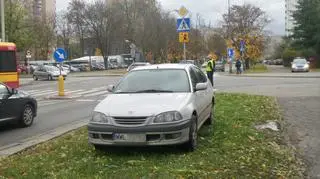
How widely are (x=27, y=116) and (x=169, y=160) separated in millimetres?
6396

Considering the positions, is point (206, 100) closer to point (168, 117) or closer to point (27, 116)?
point (168, 117)

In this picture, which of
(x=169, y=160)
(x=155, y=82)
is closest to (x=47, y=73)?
(x=155, y=82)

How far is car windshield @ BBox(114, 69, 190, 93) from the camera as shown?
29.3ft

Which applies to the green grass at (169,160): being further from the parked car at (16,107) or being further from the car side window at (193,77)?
the parked car at (16,107)

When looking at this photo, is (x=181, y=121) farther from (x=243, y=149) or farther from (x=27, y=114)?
(x=27, y=114)

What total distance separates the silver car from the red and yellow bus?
51.1ft

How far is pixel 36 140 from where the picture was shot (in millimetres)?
10320

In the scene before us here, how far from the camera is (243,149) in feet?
27.3

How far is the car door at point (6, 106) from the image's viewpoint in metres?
11.7

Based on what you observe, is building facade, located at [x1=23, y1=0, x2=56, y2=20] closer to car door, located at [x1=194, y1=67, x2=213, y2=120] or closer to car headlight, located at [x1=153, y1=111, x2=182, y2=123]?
car door, located at [x1=194, y1=67, x2=213, y2=120]

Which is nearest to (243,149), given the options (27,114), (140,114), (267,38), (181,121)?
(181,121)

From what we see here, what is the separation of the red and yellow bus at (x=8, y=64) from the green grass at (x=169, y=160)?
14273mm

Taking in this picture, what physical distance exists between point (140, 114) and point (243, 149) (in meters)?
1.89

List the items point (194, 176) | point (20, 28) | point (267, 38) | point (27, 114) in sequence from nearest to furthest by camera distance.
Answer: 1. point (194, 176)
2. point (27, 114)
3. point (20, 28)
4. point (267, 38)
